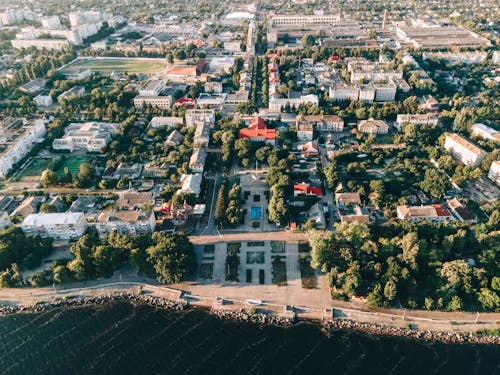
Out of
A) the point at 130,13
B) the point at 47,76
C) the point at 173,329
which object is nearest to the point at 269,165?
the point at 173,329

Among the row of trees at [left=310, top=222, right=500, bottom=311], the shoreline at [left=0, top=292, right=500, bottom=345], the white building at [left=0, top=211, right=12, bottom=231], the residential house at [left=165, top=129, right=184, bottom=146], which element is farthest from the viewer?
the residential house at [left=165, top=129, right=184, bottom=146]

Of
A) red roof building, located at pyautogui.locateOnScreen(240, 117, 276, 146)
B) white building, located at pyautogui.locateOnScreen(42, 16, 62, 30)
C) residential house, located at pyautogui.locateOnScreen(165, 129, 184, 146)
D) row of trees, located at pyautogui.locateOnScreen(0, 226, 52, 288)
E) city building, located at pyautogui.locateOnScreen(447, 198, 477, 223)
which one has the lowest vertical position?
row of trees, located at pyautogui.locateOnScreen(0, 226, 52, 288)

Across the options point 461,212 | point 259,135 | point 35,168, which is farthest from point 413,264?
point 35,168

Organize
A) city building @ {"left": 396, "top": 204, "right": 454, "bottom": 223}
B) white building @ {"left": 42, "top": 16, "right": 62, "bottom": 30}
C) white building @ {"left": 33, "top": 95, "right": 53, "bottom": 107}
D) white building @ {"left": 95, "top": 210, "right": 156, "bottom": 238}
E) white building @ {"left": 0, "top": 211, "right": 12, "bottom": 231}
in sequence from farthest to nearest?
white building @ {"left": 42, "top": 16, "right": 62, "bottom": 30} → white building @ {"left": 33, "top": 95, "right": 53, "bottom": 107} → white building @ {"left": 0, "top": 211, "right": 12, "bottom": 231} → city building @ {"left": 396, "top": 204, "right": 454, "bottom": 223} → white building @ {"left": 95, "top": 210, "right": 156, "bottom": 238}

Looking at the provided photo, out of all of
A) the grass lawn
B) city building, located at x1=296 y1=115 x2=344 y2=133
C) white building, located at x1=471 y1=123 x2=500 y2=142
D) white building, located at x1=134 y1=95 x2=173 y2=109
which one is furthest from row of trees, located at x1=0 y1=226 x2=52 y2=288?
white building, located at x1=471 y1=123 x2=500 y2=142

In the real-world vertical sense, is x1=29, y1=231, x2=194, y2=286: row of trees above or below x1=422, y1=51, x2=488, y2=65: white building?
below

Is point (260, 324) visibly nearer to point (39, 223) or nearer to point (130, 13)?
point (39, 223)

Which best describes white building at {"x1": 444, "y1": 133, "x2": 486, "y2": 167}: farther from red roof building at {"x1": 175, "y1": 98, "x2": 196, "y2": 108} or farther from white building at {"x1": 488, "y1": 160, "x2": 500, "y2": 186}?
red roof building at {"x1": 175, "y1": 98, "x2": 196, "y2": 108}

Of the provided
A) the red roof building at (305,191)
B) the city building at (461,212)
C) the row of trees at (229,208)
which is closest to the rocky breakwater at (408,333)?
the city building at (461,212)
